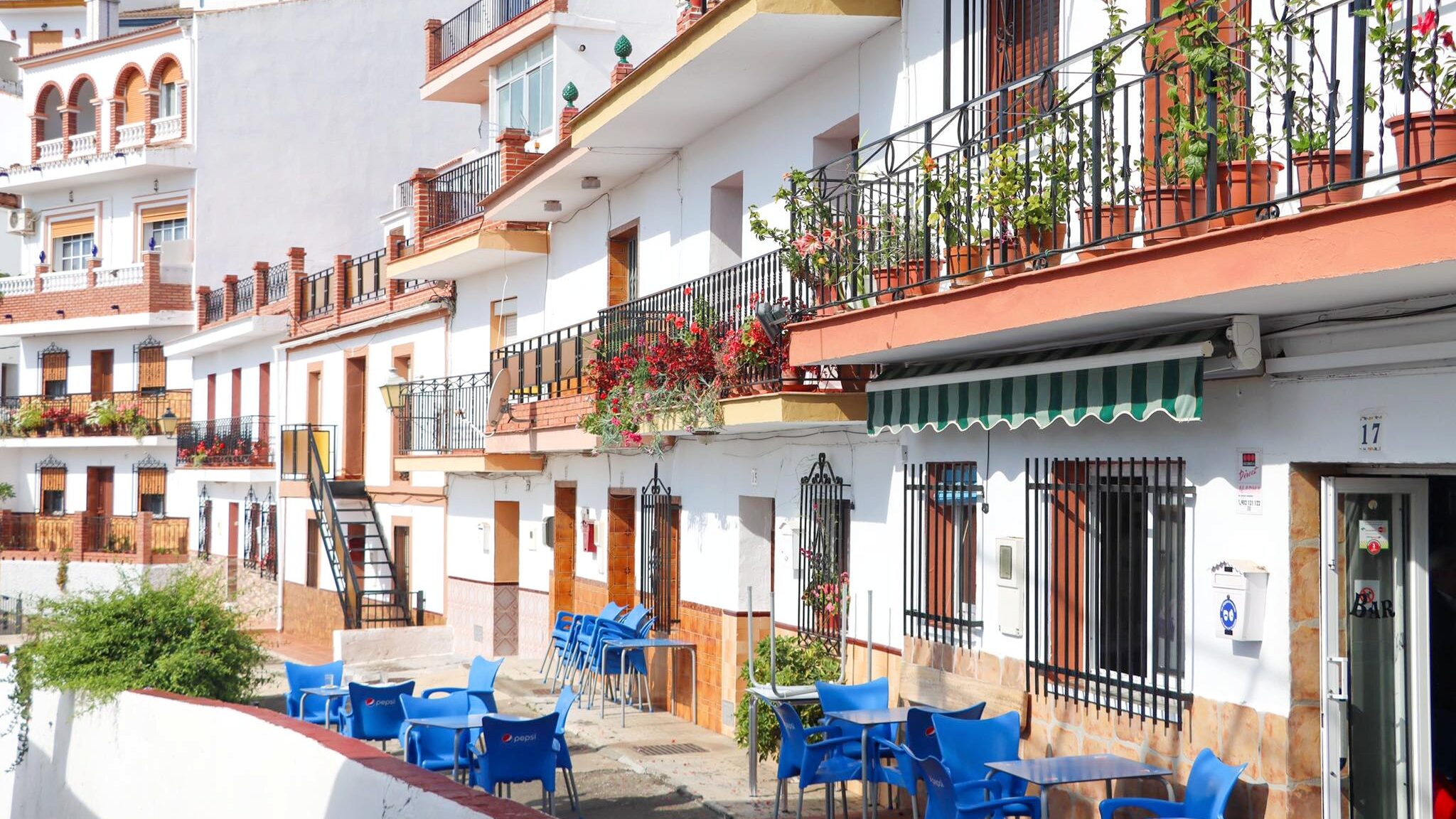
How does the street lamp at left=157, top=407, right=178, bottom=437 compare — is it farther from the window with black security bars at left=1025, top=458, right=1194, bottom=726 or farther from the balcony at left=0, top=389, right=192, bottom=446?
the window with black security bars at left=1025, top=458, right=1194, bottom=726

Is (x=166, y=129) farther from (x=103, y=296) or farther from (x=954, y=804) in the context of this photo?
(x=954, y=804)

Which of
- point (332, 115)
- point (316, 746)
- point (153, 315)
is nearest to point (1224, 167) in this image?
point (316, 746)

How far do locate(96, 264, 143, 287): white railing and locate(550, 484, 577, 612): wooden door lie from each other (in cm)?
2117

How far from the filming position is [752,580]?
13781 mm

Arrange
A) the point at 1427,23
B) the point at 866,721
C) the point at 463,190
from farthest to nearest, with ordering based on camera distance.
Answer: the point at 463,190 → the point at 866,721 → the point at 1427,23

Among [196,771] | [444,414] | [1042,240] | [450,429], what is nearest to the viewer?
[1042,240]

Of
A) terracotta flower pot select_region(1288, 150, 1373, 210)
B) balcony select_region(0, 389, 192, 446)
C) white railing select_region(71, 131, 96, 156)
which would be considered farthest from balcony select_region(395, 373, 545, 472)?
white railing select_region(71, 131, 96, 156)

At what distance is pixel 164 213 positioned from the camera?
117 feet

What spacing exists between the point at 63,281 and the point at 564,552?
24.8m

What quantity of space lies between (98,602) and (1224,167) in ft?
33.4

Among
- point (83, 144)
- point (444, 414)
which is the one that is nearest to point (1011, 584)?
point (444, 414)

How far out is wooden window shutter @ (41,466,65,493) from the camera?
38.7 meters

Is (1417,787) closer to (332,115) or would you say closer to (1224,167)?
(1224,167)

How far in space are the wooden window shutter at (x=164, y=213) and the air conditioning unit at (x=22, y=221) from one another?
4856mm
